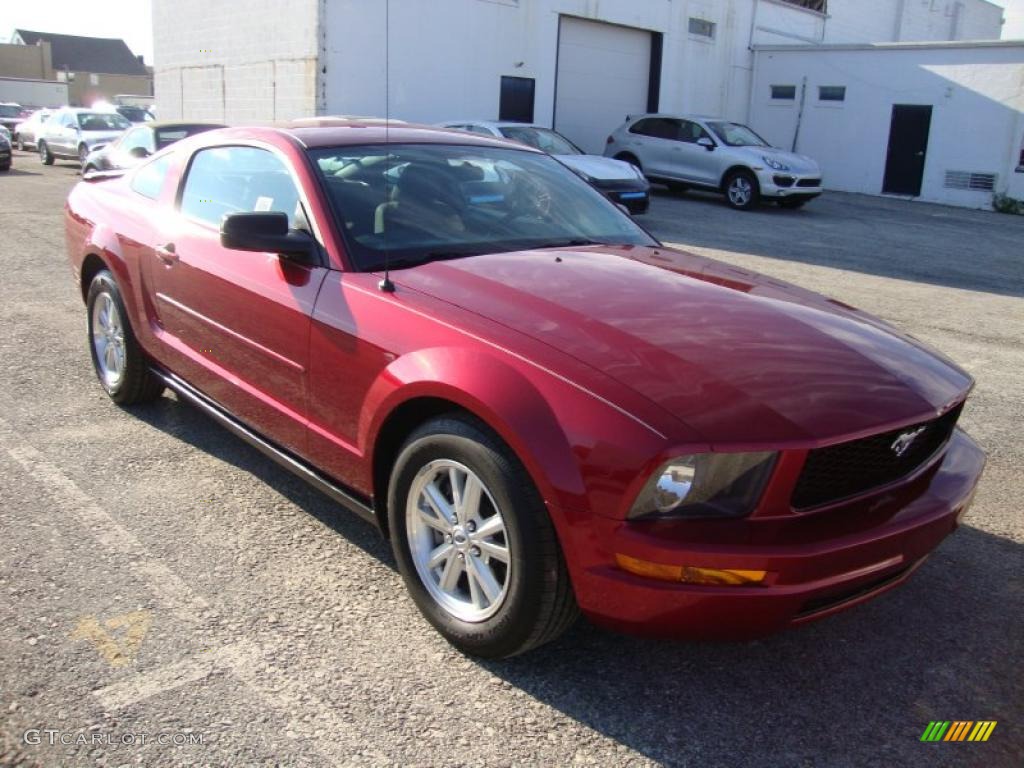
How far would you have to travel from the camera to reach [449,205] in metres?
3.74

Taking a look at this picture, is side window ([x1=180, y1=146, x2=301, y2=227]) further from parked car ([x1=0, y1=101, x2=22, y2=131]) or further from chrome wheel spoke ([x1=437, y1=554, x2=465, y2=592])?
parked car ([x1=0, y1=101, x2=22, y2=131])

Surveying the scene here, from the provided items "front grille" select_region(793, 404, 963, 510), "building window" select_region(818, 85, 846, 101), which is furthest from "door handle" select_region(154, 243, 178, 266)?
"building window" select_region(818, 85, 846, 101)

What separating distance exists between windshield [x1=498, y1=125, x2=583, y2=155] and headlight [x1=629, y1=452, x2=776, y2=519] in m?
12.5

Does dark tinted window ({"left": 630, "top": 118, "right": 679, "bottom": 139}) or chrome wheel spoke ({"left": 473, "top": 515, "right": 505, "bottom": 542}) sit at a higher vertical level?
dark tinted window ({"left": 630, "top": 118, "right": 679, "bottom": 139})

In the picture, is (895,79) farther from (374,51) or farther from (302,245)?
(302,245)

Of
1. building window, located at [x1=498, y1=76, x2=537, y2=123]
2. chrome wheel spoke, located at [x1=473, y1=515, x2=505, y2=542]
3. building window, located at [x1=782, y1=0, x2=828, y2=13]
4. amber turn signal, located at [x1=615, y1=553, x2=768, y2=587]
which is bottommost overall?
chrome wheel spoke, located at [x1=473, y1=515, x2=505, y2=542]

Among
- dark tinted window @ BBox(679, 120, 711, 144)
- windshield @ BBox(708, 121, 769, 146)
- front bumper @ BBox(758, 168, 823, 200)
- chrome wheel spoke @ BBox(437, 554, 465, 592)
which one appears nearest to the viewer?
chrome wheel spoke @ BBox(437, 554, 465, 592)

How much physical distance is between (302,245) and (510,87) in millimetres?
17913

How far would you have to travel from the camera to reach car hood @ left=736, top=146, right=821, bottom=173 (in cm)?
1722

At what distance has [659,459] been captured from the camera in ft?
7.59

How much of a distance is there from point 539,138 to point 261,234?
12.0 m

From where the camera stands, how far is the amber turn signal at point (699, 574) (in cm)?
231

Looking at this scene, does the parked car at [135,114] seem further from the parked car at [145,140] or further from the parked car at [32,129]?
the parked car at [145,140]

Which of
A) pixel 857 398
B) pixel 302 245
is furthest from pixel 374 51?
pixel 857 398
